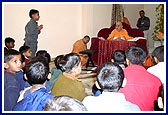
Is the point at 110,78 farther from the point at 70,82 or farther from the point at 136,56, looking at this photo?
the point at 136,56

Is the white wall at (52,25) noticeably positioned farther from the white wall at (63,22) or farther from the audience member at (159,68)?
the audience member at (159,68)

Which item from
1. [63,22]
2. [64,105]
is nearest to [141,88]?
[64,105]

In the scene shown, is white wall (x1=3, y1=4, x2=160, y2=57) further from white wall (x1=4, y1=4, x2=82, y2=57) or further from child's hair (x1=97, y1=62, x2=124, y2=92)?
child's hair (x1=97, y1=62, x2=124, y2=92)

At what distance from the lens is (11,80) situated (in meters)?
1.82

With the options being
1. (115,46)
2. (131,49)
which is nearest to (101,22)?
(115,46)

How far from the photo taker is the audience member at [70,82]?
1.81 metres

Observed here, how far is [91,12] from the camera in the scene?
685 cm

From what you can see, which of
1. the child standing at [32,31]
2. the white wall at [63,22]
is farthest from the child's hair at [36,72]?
the white wall at [63,22]

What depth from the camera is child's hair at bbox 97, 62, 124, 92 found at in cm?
152

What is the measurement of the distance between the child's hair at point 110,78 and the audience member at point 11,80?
0.46 meters

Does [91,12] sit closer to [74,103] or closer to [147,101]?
[147,101]

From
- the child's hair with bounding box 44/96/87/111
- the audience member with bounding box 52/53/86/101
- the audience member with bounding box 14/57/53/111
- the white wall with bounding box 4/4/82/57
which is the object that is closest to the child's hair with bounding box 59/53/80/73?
the audience member with bounding box 52/53/86/101

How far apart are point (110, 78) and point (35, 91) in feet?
1.18

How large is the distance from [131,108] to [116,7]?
606cm
